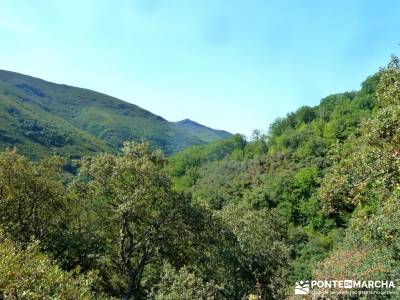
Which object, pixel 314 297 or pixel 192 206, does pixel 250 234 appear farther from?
pixel 314 297

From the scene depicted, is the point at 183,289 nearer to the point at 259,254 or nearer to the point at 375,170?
the point at 375,170

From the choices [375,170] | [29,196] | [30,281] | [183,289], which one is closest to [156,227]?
[183,289]

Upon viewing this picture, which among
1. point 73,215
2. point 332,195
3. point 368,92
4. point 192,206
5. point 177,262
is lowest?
point 177,262

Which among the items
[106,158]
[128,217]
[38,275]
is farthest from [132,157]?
[38,275]

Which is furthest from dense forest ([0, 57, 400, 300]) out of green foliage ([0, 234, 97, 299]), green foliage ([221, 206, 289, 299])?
green foliage ([221, 206, 289, 299])

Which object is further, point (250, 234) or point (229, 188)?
point (229, 188)

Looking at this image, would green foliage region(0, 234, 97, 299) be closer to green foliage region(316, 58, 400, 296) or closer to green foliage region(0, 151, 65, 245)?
green foliage region(0, 151, 65, 245)

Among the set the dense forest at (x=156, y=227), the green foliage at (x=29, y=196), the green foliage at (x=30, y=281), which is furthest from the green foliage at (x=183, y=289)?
the green foliage at (x=29, y=196)

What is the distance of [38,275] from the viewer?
45.6ft

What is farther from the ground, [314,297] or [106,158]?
[106,158]

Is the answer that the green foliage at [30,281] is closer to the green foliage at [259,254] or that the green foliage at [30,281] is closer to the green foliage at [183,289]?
the green foliage at [183,289]

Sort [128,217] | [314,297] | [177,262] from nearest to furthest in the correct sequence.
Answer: [314,297] < [128,217] < [177,262]

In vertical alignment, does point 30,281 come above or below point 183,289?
above

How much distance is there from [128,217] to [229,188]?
12013 cm
